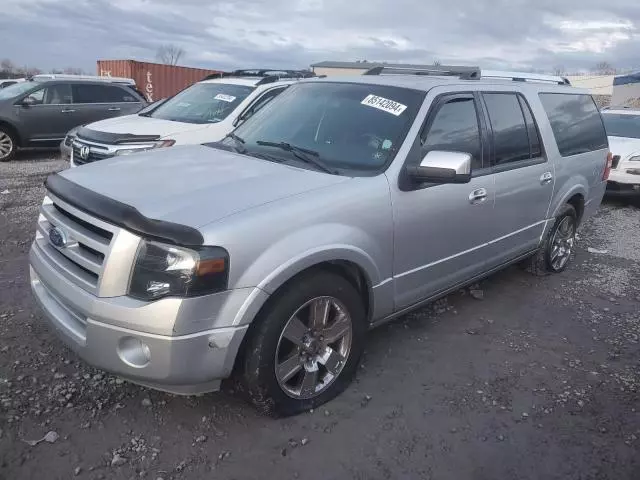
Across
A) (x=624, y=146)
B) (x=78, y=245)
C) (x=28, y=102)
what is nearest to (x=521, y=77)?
(x=78, y=245)

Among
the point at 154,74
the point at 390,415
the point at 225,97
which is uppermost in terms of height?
the point at 225,97

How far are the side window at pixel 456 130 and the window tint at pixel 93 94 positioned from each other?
33.7 feet

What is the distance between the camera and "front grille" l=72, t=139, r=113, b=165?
658 cm

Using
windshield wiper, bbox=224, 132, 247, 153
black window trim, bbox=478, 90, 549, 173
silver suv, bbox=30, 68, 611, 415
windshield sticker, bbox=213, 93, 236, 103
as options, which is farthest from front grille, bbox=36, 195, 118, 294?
windshield sticker, bbox=213, 93, 236, 103

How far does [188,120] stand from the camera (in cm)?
738

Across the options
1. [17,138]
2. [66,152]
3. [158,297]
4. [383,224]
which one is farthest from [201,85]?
[158,297]

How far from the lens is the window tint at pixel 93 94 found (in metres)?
12.0

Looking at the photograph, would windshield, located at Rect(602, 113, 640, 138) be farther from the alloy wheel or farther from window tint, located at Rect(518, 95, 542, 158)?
the alloy wheel

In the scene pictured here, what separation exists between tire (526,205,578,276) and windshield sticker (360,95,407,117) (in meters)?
2.39

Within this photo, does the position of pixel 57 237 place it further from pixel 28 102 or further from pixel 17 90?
pixel 17 90

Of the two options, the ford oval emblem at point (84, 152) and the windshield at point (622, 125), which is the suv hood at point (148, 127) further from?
the windshield at point (622, 125)

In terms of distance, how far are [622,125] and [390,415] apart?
9657mm

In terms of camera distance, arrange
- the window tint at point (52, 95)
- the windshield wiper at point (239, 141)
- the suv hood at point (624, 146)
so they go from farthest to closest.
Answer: the window tint at point (52, 95), the suv hood at point (624, 146), the windshield wiper at point (239, 141)

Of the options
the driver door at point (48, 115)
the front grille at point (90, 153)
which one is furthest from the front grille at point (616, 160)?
the driver door at point (48, 115)
